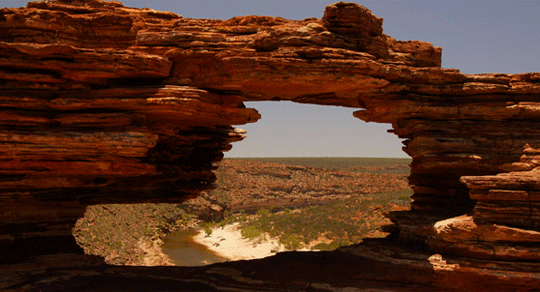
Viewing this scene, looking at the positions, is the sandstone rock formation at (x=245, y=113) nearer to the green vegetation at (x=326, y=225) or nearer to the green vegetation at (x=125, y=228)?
the green vegetation at (x=125, y=228)

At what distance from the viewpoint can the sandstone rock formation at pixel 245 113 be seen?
12688 millimetres

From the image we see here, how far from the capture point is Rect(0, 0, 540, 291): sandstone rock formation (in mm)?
12688

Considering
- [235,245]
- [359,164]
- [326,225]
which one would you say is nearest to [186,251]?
[235,245]

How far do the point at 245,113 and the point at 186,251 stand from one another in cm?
1859

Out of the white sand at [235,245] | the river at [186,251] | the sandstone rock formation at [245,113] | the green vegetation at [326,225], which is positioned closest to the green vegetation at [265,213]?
the green vegetation at [326,225]

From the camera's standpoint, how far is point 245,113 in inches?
603

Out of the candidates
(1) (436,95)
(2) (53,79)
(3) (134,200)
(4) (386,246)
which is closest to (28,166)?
(2) (53,79)

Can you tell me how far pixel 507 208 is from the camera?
12.1 m

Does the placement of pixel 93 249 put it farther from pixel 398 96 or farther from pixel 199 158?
pixel 398 96

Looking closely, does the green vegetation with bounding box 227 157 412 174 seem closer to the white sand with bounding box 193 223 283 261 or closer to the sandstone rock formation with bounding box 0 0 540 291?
the white sand with bounding box 193 223 283 261

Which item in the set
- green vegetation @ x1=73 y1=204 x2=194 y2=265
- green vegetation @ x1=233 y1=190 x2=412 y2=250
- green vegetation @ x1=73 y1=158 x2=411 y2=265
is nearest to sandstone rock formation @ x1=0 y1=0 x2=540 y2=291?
green vegetation @ x1=73 y1=204 x2=194 y2=265

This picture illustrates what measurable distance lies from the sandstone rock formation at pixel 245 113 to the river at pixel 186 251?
12480mm

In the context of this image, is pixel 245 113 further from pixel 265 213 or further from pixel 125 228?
pixel 265 213

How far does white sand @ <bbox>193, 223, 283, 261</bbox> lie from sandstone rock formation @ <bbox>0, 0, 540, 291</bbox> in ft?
47.2
